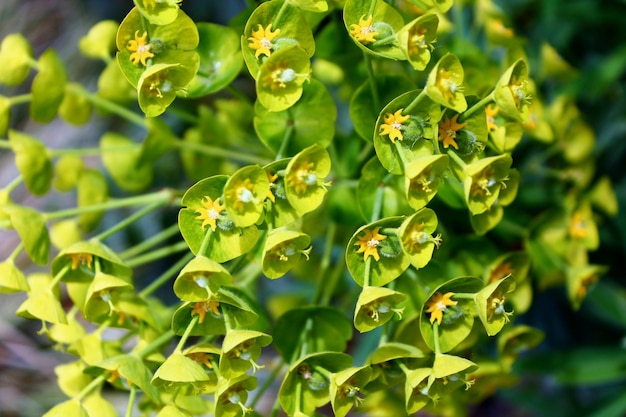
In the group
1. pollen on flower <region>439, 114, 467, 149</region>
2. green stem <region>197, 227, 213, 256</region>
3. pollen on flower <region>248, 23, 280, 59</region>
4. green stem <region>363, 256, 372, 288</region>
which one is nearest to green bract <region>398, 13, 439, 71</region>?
pollen on flower <region>439, 114, 467, 149</region>

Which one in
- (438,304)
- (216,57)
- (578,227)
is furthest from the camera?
(578,227)

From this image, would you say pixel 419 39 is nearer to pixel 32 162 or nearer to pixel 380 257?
pixel 380 257

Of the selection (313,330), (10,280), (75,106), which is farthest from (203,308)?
(75,106)

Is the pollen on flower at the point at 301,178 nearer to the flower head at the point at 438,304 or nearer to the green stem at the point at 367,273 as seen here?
the green stem at the point at 367,273

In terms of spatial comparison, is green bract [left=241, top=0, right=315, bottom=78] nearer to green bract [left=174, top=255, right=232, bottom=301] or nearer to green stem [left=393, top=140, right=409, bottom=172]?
green stem [left=393, top=140, right=409, bottom=172]

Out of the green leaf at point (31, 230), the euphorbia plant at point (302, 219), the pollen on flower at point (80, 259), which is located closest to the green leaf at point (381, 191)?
the euphorbia plant at point (302, 219)
